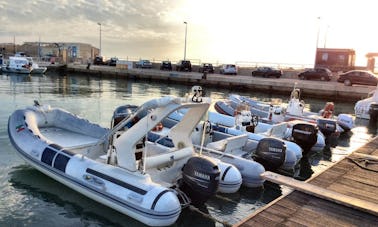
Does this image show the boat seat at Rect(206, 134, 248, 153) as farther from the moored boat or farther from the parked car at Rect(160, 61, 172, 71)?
the parked car at Rect(160, 61, 172, 71)

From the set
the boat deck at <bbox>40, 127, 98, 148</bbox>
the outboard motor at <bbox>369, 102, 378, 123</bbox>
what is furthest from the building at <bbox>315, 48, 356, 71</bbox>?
the boat deck at <bbox>40, 127, 98, 148</bbox>

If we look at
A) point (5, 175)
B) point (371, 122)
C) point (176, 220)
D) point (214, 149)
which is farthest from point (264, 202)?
point (371, 122)

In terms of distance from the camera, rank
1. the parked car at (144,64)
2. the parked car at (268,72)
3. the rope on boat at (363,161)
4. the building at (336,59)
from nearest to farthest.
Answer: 1. the rope on boat at (363,161)
2. the building at (336,59)
3. the parked car at (268,72)
4. the parked car at (144,64)

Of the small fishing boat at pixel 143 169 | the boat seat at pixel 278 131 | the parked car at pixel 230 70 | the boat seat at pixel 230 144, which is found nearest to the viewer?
the small fishing boat at pixel 143 169

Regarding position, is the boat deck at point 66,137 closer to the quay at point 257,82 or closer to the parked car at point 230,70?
the quay at point 257,82

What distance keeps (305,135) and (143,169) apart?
6795mm

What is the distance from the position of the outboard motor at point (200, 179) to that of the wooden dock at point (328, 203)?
3.60 ft

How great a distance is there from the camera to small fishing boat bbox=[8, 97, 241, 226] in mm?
6348

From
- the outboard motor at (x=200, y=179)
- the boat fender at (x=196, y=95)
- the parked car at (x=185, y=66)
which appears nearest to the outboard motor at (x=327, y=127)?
the outboard motor at (x=200, y=179)

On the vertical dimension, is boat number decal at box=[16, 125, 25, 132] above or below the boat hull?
above

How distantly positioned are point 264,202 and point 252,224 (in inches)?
138

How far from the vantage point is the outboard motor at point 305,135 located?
11.5m

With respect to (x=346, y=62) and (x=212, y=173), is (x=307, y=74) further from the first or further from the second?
(x=212, y=173)

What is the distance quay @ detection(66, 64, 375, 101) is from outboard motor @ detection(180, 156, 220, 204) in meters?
23.9
